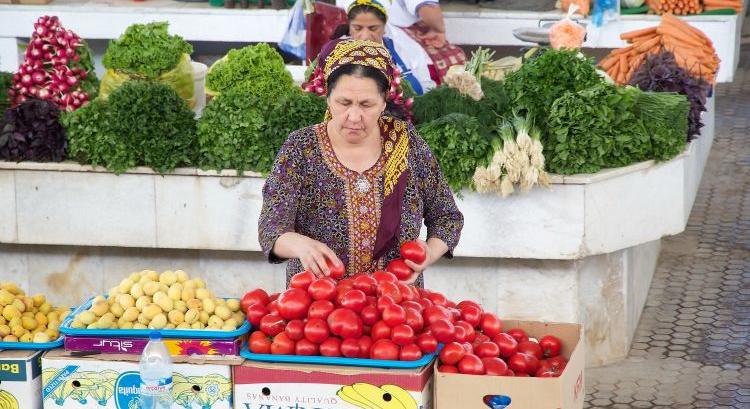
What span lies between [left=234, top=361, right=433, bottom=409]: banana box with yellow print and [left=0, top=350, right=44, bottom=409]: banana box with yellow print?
66cm

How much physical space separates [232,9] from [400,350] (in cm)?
834

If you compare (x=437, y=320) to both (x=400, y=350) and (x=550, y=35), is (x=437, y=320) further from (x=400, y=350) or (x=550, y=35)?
(x=550, y=35)

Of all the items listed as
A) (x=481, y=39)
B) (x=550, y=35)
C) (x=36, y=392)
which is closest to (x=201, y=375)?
(x=36, y=392)

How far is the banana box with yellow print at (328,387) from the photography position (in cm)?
360

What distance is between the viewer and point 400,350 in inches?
144

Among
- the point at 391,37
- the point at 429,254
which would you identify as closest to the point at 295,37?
the point at 391,37

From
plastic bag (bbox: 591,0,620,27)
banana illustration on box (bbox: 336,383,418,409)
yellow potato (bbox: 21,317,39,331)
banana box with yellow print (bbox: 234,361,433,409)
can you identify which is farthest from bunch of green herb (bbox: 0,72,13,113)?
plastic bag (bbox: 591,0,620,27)

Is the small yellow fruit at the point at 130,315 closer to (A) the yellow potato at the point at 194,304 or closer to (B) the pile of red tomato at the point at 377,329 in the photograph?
(A) the yellow potato at the point at 194,304

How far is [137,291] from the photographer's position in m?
3.93

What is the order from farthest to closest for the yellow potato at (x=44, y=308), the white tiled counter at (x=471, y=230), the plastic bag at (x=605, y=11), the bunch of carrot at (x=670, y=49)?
the plastic bag at (x=605, y=11)
the bunch of carrot at (x=670, y=49)
the white tiled counter at (x=471, y=230)
the yellow potato at (x=44, y=308)

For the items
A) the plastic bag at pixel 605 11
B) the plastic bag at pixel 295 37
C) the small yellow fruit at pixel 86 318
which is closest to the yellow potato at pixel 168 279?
the small yellow fruit at pixel 86 318

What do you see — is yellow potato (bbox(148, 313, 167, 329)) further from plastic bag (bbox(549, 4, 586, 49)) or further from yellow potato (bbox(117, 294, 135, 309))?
plastic bag (bbox(549, 4, 586, 49))

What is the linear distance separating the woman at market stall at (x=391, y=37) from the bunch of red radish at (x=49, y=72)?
1637 mm

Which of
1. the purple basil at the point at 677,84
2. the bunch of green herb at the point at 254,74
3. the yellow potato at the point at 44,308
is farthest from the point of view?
the purple basil at the point at 677,84
